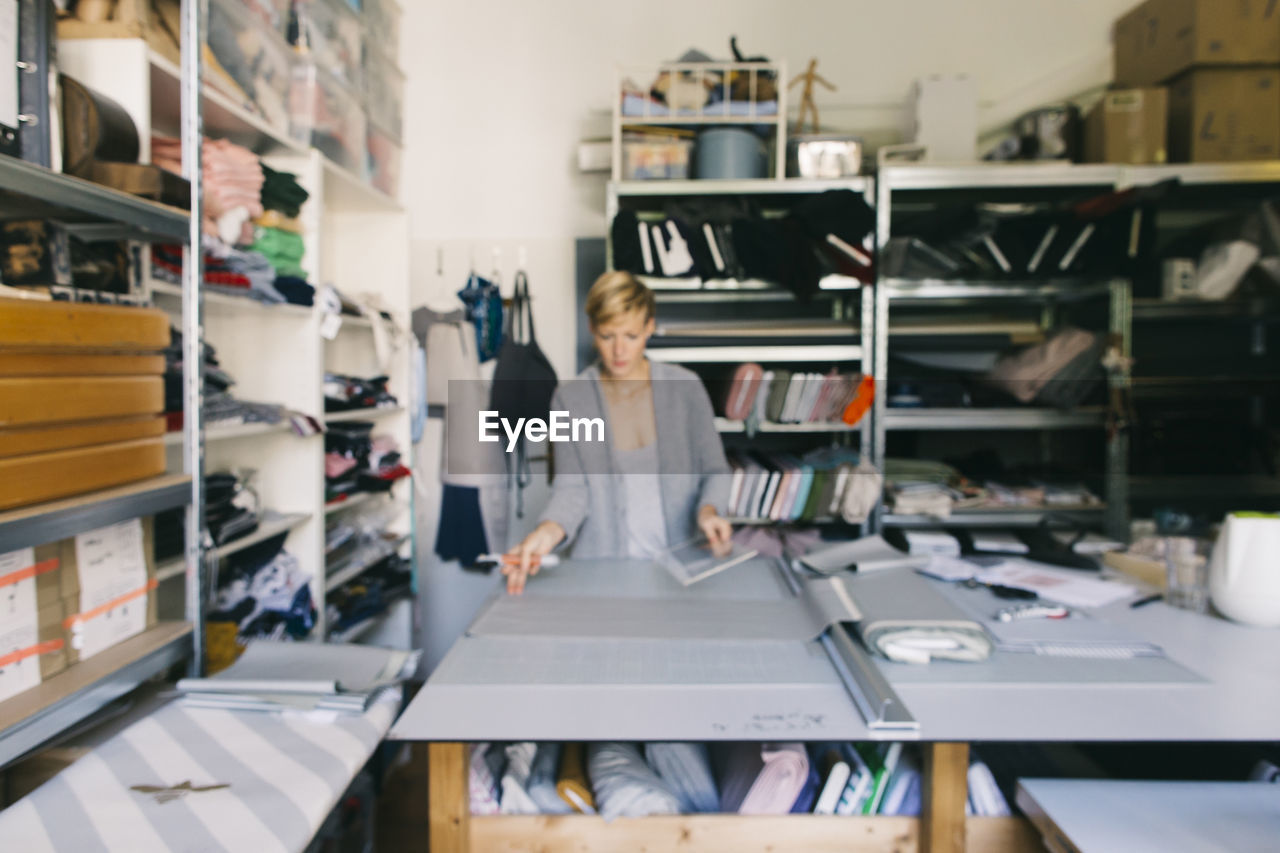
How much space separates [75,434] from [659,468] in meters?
1.25

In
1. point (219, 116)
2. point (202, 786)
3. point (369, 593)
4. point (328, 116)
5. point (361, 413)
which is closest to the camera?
point (202, 786)

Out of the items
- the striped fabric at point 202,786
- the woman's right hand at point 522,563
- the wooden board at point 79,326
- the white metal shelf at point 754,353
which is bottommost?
the striped fabric at point 202,786

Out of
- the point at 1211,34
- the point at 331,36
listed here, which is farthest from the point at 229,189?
the point at 1211,34

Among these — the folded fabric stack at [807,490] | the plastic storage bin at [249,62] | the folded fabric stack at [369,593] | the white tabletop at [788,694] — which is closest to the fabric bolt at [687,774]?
the white tabletop at [788,694]

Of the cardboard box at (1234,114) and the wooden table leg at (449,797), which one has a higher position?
the cardboard box at (1234,114)

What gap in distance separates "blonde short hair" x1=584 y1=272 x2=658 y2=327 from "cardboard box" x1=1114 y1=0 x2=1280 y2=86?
7.68 feet

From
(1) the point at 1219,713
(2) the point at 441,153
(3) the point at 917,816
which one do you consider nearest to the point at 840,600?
(3) the point at 917,816

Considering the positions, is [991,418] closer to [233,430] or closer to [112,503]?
[233,430]

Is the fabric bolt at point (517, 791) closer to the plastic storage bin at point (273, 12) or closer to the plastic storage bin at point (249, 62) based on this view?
the plastic storage bin at point (249, 62)

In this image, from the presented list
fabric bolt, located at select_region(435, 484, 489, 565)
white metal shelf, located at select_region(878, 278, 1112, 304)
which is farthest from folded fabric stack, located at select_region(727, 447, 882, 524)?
fabric bolt, located at select_region(435, 484, 489, 565)

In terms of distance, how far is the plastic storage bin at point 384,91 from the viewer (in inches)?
108

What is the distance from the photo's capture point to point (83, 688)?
40.1 inches

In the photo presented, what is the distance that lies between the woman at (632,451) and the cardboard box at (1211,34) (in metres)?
2.28

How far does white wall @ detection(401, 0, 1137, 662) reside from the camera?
3021 mm
